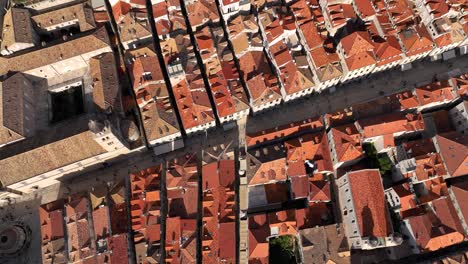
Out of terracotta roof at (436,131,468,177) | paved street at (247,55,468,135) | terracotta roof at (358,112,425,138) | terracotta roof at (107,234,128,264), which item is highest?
paved street at (247,55,468,135)

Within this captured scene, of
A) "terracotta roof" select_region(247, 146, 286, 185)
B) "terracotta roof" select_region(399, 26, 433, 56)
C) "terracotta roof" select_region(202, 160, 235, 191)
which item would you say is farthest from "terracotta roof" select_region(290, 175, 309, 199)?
"terracotta roof" select_region(399, 26, 433, 56)

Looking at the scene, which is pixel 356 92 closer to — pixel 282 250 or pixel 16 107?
pixel 282 250

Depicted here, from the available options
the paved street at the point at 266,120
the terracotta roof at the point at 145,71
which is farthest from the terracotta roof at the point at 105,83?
the paved street at the point at 266,120

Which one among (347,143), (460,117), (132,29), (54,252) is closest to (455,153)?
(460,117)

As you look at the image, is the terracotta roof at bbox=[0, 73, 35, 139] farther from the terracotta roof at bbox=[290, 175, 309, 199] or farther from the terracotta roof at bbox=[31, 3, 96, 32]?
the terracotta roof at bbox=[290, 175, 309, 199]

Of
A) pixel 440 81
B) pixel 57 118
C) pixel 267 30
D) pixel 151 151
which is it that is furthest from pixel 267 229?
pixel 57 118

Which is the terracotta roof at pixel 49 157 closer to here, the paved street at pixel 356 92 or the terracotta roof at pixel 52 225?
the terracotta roof at pixel 52 225
